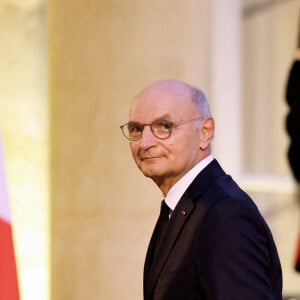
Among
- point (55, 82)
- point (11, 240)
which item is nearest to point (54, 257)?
point (55, 82)

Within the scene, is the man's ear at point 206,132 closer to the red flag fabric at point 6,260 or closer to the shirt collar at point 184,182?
the shirt collar at point 184,182

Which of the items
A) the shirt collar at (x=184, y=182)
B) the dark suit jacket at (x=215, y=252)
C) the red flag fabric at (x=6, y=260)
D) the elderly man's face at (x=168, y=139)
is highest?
the elderly man's face at (x=168, y=139)

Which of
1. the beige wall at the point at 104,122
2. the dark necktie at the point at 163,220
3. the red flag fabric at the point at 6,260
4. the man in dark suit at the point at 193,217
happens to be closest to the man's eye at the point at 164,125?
the man in dark suit at the point at 193,217

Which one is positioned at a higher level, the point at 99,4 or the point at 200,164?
the point at 99,4

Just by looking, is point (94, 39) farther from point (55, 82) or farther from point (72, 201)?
point (72, 201)

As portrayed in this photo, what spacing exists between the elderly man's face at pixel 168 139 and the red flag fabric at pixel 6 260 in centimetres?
80

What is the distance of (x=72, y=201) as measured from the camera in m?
4.82

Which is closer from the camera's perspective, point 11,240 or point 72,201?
point 11,240

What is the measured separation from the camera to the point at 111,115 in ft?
15.2

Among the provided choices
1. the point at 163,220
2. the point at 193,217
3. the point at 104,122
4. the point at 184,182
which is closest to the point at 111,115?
the point at 104,122

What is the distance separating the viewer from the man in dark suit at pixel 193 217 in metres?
2.26

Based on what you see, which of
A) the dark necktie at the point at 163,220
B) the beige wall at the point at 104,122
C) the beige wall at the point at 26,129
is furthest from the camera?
the beige wall at the point at 26,129

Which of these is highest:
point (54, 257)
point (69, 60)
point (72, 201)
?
point (69, 60)

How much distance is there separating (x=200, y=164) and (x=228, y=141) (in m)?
1.80
